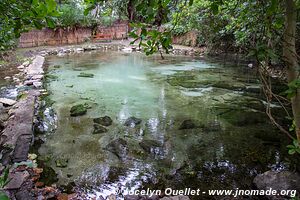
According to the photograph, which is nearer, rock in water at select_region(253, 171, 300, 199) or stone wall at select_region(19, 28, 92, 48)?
rock in water at select_region(253, 171, 300, 199)

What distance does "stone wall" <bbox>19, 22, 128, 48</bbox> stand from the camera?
13867 mm

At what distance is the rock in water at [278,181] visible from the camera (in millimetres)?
2443

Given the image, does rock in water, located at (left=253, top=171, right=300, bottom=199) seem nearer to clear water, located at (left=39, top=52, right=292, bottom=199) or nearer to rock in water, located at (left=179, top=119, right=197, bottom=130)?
clear water, located at (left=39, top=52, right=292, bottom=199)

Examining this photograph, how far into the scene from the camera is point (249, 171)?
117 inches

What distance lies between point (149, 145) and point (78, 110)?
1784 millimetres

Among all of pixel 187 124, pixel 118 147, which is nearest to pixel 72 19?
pixel 187 124

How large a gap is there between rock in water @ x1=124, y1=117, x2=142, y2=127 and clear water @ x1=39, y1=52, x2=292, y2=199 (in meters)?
0.08

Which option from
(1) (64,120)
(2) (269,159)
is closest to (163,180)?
(2) (269,159)

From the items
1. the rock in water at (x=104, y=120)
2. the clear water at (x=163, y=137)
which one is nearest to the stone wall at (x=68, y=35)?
the clear water at (x=163, y=137)

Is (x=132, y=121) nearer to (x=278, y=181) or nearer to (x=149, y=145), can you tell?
(x=149, y=145)

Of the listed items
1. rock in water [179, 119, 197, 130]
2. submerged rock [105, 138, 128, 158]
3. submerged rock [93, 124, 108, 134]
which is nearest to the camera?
submerged rock [105, 138, 128, 158]

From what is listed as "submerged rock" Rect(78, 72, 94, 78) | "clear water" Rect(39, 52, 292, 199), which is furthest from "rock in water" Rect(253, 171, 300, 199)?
"submerged rock" Rect(78, 72, 94, 78)

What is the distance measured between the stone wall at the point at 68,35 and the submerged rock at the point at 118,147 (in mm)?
11628

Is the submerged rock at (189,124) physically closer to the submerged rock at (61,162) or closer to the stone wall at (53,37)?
the submerged rock at (61,162)
